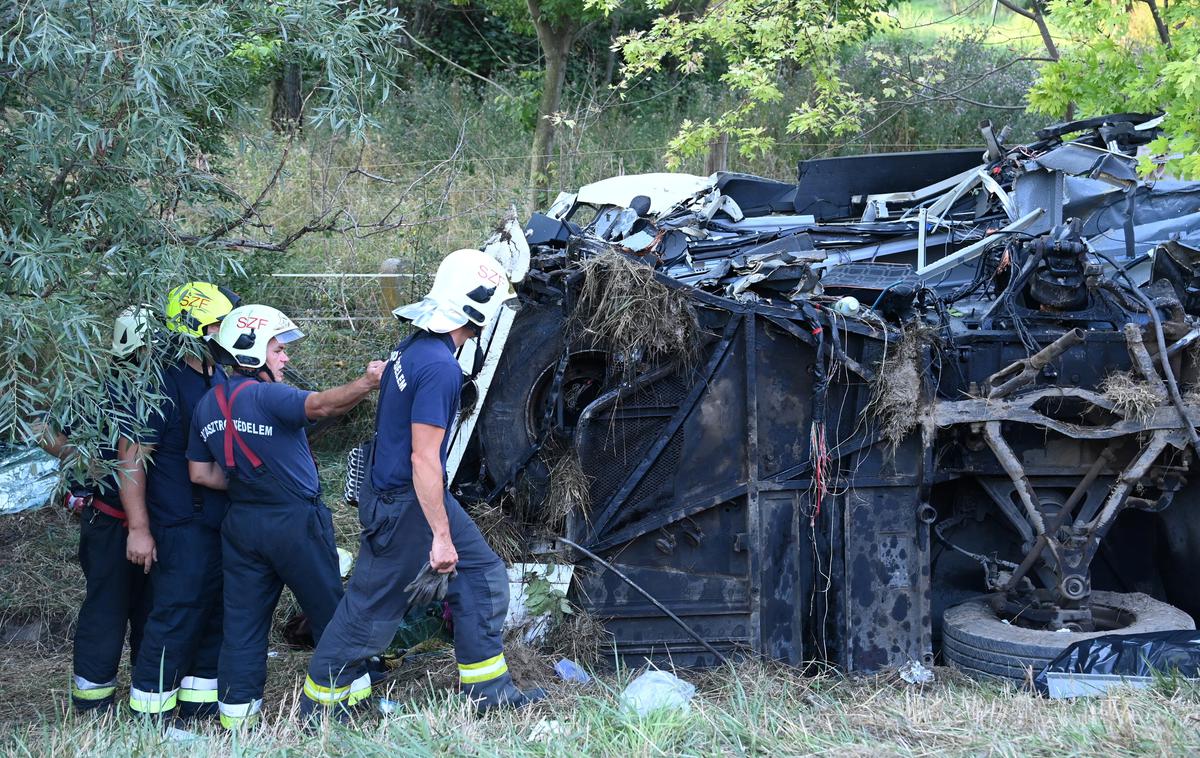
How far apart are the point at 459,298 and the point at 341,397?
57cm

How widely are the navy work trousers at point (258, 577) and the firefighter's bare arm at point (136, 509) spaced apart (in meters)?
0.33

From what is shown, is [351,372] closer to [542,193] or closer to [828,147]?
[542,193]

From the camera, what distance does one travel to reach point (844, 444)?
16.8 ft

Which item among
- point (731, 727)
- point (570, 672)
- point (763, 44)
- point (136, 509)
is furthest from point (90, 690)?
point (763, 44)

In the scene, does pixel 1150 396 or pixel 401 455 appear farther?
pixel 1150 396

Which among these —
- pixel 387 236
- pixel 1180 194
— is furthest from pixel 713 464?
pixel 387 236

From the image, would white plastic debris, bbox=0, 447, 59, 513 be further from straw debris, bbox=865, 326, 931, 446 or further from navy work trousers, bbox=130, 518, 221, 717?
straw debris, bbox=865, 326, 931, 446

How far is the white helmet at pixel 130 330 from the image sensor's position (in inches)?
163

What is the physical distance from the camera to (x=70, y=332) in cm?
378

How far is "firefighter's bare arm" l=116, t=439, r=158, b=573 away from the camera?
4.44m

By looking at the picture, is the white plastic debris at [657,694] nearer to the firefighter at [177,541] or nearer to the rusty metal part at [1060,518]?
the rusty metal part at [1060,518]

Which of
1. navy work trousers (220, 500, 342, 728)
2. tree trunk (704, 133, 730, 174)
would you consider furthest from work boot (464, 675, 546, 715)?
tree trunk (704, 133, 730, 174)

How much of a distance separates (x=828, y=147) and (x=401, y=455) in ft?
32.4

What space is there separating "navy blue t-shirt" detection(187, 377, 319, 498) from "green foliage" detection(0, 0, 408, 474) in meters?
0.36
